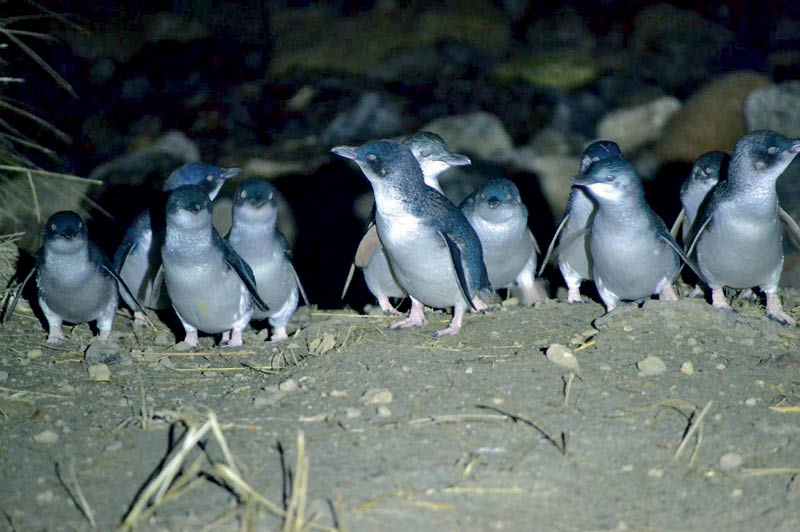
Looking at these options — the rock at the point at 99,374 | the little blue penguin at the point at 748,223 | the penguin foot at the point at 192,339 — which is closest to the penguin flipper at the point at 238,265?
the penguin foot at the point at 192,339

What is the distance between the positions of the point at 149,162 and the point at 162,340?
6596 millimetres

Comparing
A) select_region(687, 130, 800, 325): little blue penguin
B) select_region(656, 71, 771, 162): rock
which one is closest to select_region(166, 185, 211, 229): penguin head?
select_region(687, 130, 800, 325): little blue penguin

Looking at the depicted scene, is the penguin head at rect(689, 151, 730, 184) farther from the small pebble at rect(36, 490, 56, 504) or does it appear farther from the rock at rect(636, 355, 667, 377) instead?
the small pebble at rect(36, 490, 56, 504)

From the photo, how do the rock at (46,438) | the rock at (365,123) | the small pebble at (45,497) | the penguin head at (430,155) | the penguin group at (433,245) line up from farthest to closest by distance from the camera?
1. the rock at (365,123)
2. the penguin head at (430,155)
3. the penguin group at (433,245)
4. the rock at (46,438)
5. the small pebble at (45,497)

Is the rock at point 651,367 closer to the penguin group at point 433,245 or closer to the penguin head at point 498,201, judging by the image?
the penguin group at point 433,245

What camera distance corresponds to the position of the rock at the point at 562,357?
15.3ft

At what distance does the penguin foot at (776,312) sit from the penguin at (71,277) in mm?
4041

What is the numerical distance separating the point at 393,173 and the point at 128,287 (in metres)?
2.13

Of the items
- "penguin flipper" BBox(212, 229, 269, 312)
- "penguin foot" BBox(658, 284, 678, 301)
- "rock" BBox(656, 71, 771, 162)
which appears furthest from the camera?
"rock" BBox(656, 71, 771, 162)

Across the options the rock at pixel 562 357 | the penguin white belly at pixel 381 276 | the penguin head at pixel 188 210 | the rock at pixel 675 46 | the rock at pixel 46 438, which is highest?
the rock at pixel 675 46

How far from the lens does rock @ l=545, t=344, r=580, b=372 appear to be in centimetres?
465

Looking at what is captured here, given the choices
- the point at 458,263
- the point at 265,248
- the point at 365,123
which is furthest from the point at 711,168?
the point at 365,123

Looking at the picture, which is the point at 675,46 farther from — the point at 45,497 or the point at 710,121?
the point at 45,497

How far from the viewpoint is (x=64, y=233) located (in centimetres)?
578
